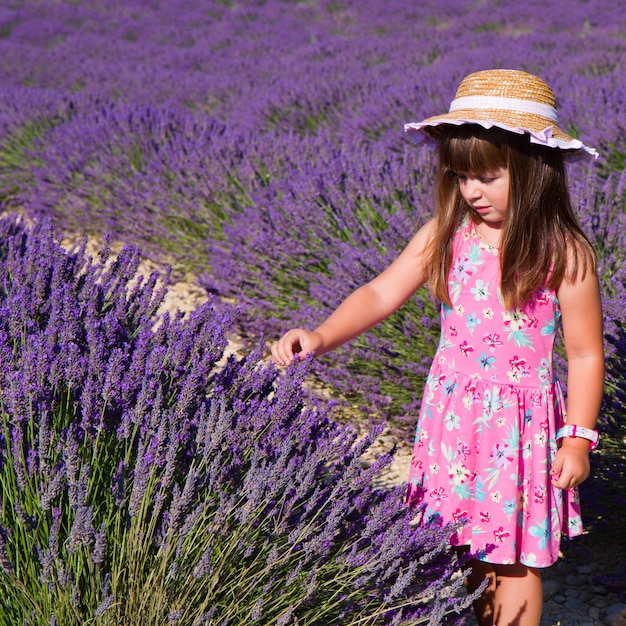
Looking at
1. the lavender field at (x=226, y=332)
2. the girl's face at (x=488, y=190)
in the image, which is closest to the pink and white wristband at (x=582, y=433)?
the lavender field at (x=226, y=332)

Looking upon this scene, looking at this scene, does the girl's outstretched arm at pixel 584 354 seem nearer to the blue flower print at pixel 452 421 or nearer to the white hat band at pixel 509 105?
the blue flower print at pixel 452 421

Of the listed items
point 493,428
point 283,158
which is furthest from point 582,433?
point 283,158

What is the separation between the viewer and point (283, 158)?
425 centimetres

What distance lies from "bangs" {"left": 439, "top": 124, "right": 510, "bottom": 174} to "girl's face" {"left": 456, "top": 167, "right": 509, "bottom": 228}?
0.04ft

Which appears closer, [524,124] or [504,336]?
[524,124]

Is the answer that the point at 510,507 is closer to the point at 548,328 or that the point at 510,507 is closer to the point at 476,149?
the point at 548,328

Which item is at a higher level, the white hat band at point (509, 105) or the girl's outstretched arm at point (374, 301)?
the white hat band at point (509, 105)

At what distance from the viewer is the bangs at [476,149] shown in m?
1.56

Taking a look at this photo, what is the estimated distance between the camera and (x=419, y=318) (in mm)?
2779

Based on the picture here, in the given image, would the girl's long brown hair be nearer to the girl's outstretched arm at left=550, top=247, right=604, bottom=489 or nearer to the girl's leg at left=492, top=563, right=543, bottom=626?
the girl's outstretched arm at left=550, top=247, right=604, bottom=489

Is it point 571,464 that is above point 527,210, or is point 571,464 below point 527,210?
below

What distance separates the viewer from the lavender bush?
1.20 meters

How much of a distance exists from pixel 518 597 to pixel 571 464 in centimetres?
37

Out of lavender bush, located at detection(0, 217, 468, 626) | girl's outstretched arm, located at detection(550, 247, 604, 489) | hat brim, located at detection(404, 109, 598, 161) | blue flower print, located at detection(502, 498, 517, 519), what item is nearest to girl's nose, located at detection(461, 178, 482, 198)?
hat brim, located at detection(404, 109, 598, 161)
